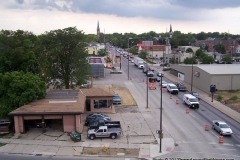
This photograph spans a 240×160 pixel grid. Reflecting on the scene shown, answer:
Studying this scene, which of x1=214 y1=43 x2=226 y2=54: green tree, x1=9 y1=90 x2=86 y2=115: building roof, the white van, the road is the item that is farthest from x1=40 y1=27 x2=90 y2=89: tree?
x1=214 y1=43 x2=226 y2=54: green tree

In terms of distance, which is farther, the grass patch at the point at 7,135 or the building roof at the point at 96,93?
the building roof at the point at 96,93

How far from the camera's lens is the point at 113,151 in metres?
27.6

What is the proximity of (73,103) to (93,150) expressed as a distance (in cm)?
915

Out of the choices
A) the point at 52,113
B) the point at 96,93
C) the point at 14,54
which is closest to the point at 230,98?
the point at 96,93

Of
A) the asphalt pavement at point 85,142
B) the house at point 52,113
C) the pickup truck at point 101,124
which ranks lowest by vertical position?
the asphalt pavement at point 85,142

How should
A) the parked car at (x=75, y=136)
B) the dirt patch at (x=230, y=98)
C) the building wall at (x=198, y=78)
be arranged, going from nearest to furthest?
the parked car at (x=75, y=136) → the dirt patch at (x=230, y=98) → the building wall at (x=198, y=78)

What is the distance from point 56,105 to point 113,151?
10.5 metres

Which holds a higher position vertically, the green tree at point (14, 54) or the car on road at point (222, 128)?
the green tree at point (14, 54)

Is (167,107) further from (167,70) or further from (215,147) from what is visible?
(167,70)

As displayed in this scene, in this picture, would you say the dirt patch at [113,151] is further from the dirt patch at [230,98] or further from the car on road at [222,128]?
the dirt patch at [230,98]

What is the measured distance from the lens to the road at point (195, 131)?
27.2 meters

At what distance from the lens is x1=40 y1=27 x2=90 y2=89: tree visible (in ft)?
156

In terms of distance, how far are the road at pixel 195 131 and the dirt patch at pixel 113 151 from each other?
3234mm

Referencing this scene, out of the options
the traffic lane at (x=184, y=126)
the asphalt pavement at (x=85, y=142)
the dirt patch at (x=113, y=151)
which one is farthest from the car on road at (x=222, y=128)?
the dirt patch at (x=113, y=151)
